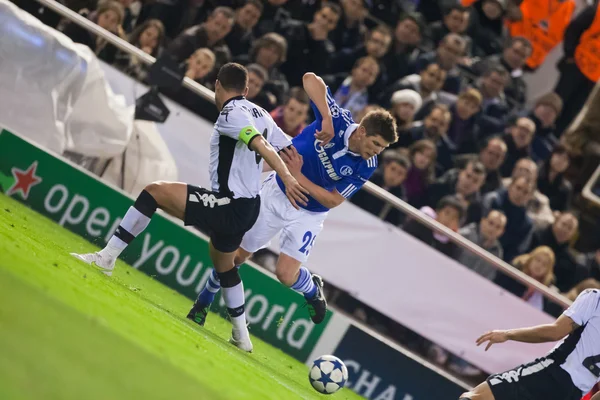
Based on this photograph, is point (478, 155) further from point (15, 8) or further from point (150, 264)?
point (15, 8)

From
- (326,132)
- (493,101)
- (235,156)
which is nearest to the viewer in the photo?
(235,156)

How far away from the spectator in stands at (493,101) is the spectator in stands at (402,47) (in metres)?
1.21

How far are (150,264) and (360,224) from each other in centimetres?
249

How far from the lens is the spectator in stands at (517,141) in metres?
15.1

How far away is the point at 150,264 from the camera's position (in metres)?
11.8

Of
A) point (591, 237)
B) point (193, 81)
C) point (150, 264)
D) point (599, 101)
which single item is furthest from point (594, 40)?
point (150, 264)

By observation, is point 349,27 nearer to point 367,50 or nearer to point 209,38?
point 367,50

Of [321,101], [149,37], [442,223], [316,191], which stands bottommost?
[316,191]

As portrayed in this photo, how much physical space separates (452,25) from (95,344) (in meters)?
11.3

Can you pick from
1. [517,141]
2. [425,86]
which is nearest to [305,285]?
[425,86]

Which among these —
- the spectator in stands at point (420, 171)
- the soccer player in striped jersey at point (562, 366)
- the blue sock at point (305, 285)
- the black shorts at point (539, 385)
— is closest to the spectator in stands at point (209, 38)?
the spectator in stands at point (420, 171)

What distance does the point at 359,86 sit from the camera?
13625 mm

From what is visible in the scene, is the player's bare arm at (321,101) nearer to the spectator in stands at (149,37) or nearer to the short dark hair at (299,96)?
the short dark hair at (299,96)

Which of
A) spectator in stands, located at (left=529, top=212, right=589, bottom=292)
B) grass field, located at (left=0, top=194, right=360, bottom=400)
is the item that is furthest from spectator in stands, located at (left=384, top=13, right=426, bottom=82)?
grass field, located at (left=0, top=194, right=360, bottom=400)
